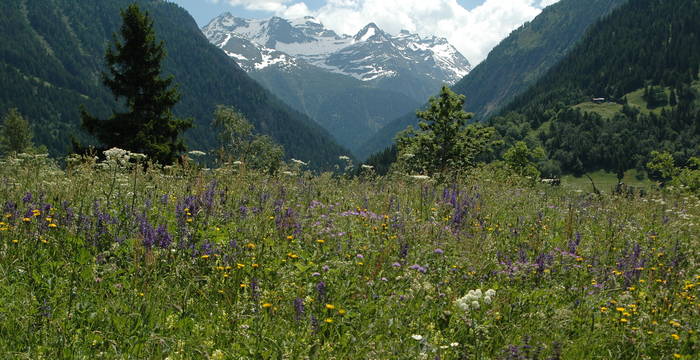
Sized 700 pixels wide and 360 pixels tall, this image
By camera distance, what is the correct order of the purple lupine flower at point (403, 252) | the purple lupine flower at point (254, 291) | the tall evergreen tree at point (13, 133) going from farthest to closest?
1. the tall evergreen tree at point (13, 133)
2. the purple lupine flower at point (403, 252)
3. the purple lupine flower at point (254, 291)

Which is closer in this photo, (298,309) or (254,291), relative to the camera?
(298,309)

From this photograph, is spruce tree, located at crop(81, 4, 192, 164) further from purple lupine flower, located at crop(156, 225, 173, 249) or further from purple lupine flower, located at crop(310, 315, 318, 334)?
purple lupine flower, located at crop(310, 315, 318, 334)

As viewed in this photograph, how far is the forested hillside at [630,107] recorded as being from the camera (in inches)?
5325

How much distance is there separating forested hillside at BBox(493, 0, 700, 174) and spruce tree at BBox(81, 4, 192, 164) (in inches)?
4322

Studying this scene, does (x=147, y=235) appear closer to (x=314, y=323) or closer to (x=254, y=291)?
(x=254, y=291)

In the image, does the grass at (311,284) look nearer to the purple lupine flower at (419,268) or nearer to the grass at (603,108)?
the purple lupine flower at (419,268)

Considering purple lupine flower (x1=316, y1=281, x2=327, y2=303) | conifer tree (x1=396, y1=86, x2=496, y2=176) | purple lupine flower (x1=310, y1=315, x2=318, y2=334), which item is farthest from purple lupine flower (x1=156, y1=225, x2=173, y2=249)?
conifer tree (x1=396, y1=86, x2=496, y2=176)

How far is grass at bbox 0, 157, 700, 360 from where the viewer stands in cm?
378

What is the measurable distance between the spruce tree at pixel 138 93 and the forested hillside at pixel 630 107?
109772 millimetres

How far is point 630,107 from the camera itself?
15650 centimetres

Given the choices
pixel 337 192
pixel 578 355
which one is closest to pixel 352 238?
pixel 578 355

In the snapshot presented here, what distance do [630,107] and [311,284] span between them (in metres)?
181

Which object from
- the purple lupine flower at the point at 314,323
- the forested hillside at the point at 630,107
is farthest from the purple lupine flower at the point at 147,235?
the forested hillside at the point at 630,107

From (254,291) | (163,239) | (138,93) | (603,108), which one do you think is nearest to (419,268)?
(254,291)
